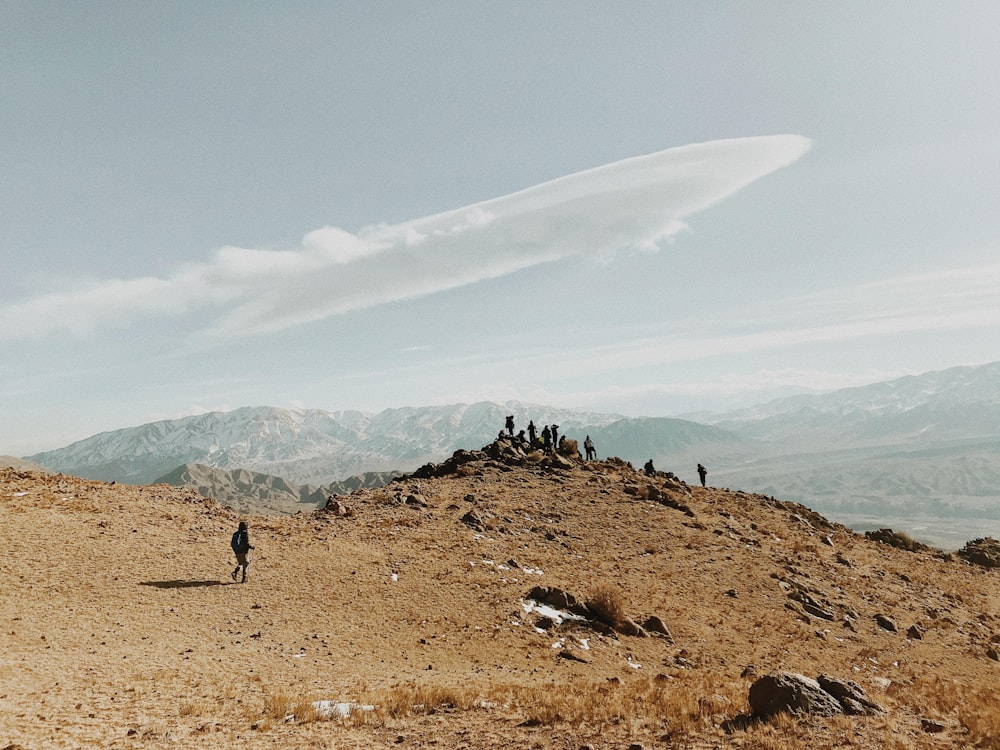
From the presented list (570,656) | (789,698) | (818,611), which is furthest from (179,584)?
(818,611)

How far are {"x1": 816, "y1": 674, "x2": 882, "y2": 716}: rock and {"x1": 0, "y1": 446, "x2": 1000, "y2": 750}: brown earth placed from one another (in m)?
0.45

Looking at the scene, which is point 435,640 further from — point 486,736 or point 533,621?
point 486,736

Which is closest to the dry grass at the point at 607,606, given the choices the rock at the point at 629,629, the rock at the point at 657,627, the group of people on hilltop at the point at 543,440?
the rock at the point at 629,629

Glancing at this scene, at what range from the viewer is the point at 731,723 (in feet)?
47.5

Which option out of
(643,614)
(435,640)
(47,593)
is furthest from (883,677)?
(47,593)

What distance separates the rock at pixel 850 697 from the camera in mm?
15320

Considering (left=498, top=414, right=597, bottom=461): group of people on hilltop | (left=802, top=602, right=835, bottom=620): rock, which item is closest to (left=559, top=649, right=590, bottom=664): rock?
(left=802, top=602, right=835, bottom=620): rock

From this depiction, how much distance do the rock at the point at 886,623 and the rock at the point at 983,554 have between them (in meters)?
34.9

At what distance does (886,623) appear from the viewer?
33438mm

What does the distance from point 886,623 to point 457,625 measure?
93.1ft

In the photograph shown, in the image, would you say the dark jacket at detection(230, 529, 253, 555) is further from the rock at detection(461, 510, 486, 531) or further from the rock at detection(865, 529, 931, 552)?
the rock at detection(865, 529, 931, 552)

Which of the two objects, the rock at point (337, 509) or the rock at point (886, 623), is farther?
the rock at point (337, 509)

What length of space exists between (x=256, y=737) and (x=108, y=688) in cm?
554

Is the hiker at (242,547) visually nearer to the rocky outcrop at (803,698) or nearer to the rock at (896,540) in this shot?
the rocky outcrop at (803,698)
